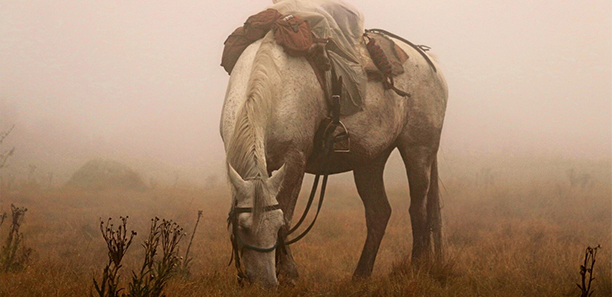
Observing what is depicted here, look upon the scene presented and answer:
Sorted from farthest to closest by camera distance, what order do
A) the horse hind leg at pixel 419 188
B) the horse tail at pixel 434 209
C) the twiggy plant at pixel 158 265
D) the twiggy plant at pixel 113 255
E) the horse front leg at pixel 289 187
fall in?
the horse tail at pixel 434 209 → the horse hind leg at pixel 419 188 → the horse front leg at pixel 289 187 → the twiggy plant at pixel 158 265 → the twiggy plant at pixel 113 255

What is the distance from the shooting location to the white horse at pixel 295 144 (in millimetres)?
3311

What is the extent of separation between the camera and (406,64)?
18.9 ft

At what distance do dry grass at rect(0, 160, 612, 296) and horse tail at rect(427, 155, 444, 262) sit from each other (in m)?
0.19

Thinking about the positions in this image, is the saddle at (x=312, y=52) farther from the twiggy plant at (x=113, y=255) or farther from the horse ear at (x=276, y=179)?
the twiggy plant at (x=113, y=255)

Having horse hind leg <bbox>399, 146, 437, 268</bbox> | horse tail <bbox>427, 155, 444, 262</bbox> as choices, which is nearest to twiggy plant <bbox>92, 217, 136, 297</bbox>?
horse hind leg <bbox>399, 146, 437, 268</bbox>

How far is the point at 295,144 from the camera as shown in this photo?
4.03m

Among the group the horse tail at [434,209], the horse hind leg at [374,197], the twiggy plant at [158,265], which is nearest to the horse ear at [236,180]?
the twiggy plant at [158,265]

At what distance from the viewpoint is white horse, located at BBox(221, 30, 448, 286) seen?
3311 millimetres

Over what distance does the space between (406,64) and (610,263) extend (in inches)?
127

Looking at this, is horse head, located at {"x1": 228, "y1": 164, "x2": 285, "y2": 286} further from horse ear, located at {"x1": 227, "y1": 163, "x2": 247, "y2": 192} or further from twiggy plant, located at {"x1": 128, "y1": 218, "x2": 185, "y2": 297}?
twiggy plant, located at {"x1": 128, "y1": 218, "x2": 185, "y2": 297}

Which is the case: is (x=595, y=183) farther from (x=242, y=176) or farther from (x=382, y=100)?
(x=242, y=176)

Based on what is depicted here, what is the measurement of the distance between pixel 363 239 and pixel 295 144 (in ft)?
14.8

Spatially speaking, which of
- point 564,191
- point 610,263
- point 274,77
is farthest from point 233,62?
point 564,191

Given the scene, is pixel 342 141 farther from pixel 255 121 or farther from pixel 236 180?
pixel 236 180
